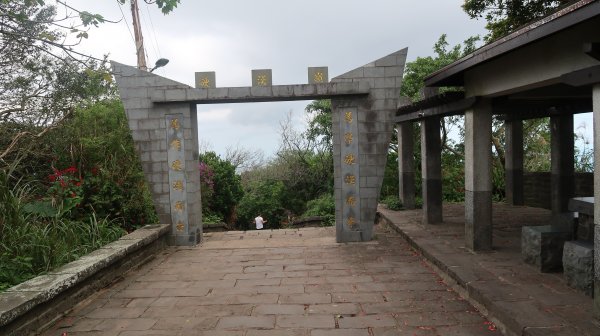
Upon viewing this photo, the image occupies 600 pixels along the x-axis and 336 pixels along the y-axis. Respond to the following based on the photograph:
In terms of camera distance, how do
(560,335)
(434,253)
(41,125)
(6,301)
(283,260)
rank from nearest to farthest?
(560,335) < (6,301) < (434,253) < (283,260) < (41,125)

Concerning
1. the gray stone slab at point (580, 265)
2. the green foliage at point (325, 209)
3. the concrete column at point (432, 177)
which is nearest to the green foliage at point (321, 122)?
the green foliage at point (325, 209)

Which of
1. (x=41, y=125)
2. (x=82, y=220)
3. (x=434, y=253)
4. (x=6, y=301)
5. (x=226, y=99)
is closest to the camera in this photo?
(x=6, y=301)

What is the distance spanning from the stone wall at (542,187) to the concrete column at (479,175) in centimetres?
585

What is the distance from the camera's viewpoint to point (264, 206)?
15.0 metres

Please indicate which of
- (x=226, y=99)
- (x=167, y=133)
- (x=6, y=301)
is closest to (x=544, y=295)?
(x=6, y=301)

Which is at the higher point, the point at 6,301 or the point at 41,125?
the point at 41,125

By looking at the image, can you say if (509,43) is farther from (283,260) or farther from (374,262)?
(283,260)

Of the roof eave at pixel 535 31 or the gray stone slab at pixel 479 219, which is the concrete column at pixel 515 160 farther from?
the roof eave at pixel 535 31

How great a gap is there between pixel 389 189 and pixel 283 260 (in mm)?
6575

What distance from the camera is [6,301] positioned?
3.45 meters

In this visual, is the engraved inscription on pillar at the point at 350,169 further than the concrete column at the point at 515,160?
No

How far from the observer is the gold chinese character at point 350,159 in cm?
726

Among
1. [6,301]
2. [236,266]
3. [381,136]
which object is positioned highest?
[381,136]

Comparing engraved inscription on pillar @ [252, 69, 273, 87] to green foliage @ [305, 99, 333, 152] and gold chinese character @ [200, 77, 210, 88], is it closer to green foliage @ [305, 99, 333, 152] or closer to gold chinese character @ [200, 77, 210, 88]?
gold chinese character @ [200, 77, 210, 88]
